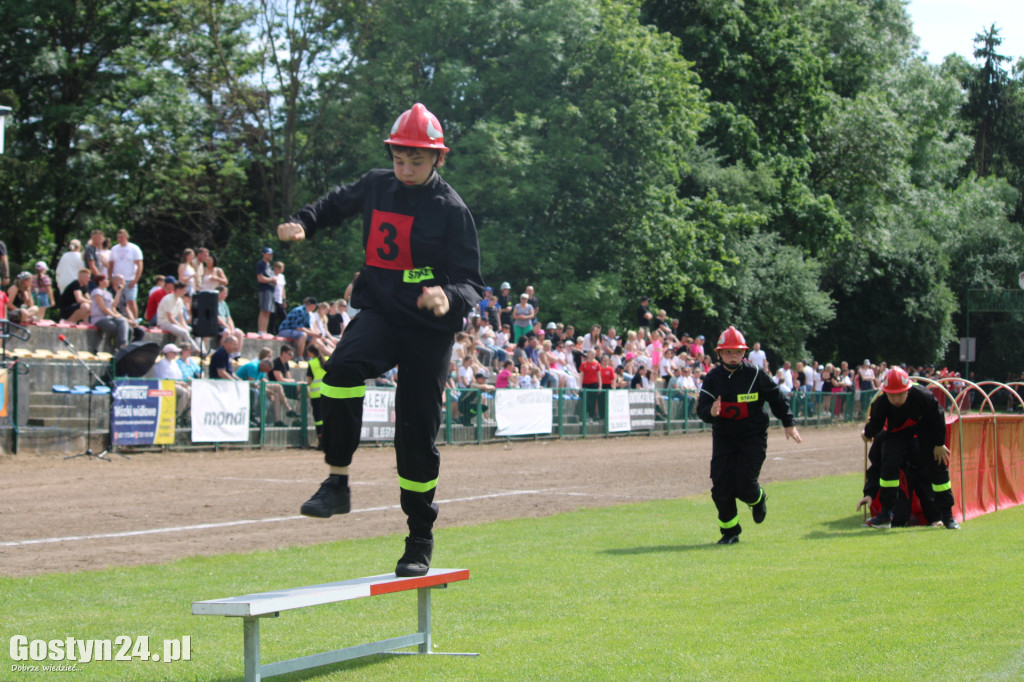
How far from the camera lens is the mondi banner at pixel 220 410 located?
2086 centimetres

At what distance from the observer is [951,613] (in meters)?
7.64

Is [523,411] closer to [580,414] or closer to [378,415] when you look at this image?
[580,414]

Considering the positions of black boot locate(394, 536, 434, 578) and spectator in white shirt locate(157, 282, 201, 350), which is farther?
spectator in white shirt locate(157, 282, 201, 350)

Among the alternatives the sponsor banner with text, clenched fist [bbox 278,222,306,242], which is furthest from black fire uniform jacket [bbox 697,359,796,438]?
the sponsor banner with text

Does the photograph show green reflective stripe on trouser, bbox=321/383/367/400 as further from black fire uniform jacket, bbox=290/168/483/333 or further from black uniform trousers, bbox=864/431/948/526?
black uniform trousers, bbox=864/431/948/526

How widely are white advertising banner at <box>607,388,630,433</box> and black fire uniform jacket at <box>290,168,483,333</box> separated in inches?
953

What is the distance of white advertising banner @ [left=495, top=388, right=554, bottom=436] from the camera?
2675 centimetres

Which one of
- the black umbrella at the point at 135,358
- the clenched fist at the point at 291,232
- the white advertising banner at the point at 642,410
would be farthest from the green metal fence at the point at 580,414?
the clenched fist at the point at 291,232

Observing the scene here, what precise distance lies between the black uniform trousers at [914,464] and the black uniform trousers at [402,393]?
8.21 m

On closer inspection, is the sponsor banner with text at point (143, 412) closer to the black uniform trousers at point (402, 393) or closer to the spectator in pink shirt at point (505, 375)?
the spectator in pink shirt at point (505, 375)

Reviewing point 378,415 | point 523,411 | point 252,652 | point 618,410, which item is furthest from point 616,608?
point 618,410

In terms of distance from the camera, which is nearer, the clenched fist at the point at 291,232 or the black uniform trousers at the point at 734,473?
the clenched fist at the point at 291,232

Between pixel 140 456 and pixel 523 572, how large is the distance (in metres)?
11.6

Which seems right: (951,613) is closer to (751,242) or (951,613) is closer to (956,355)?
(751,242)
